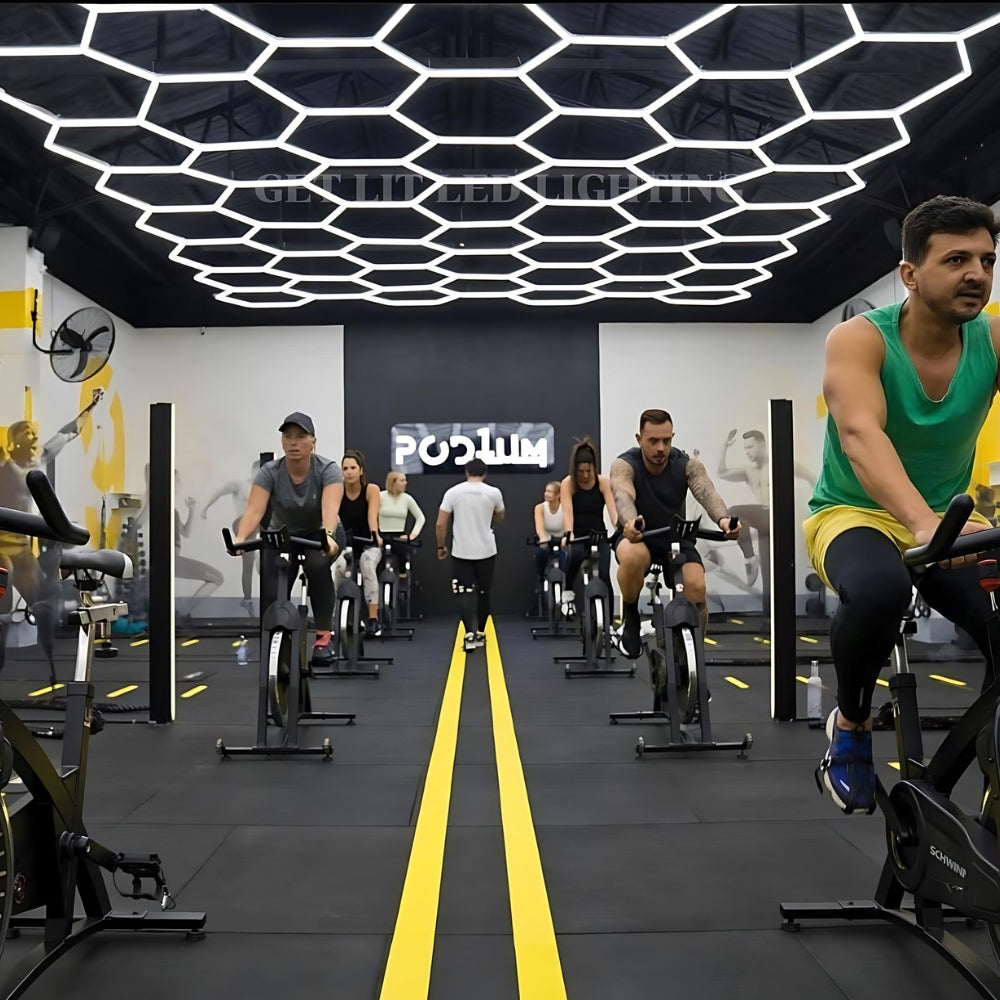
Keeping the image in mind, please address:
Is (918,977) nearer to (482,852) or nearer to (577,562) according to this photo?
(482,852)

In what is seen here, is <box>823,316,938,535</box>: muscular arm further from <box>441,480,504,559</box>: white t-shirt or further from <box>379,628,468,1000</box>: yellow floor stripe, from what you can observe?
<box>441,480,504,559</box>: white t-shirt

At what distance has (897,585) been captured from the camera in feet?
7.77

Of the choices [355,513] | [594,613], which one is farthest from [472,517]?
[594,613]

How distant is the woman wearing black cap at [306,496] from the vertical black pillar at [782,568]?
2.68 m

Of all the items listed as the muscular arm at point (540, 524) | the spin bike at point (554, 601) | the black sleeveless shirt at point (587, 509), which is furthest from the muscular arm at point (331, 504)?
the muscular arm at point (540, 524)

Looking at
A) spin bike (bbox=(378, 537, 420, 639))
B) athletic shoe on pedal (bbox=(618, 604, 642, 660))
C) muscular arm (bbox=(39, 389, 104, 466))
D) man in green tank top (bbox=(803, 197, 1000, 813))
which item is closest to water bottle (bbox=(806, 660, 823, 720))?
athletic shoe on pedal (bbox=(618, 604, 642, 660))

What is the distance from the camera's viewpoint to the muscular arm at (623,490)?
5688mm

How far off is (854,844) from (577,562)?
Result: 6.11 m

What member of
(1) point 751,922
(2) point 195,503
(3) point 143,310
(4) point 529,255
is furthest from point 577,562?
(3) point 143,310

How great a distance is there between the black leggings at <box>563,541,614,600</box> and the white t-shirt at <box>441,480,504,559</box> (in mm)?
735

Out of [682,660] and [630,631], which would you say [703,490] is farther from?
[630,631]

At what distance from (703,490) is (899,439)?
320 centimetres

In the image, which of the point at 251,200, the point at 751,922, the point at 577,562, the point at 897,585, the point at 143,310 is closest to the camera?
the point at 897,585

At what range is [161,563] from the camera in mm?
6352
